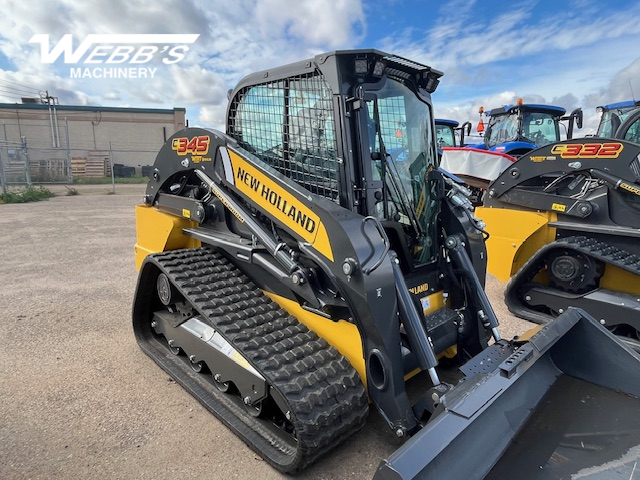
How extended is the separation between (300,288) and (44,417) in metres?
1.85

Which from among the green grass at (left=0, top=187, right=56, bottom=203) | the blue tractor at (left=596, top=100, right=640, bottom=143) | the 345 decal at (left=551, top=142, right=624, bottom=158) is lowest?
the green grass at (left=0, top=187, right=56, bottom=203)

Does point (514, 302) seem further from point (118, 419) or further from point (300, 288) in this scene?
point (118, 419)

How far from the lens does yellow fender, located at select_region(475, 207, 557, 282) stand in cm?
476

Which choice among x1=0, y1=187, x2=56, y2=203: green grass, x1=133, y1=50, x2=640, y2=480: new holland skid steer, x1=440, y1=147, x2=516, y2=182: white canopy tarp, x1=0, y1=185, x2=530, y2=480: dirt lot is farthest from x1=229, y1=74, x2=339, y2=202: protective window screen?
x1=0, y1=187, x2=56, y2=203: green grass

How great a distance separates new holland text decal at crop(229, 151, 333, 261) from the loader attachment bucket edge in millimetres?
1026

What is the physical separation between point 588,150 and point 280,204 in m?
3.57

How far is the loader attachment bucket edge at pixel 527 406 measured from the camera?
5.28 feet

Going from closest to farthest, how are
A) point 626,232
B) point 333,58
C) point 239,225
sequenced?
point 333,58
point 239,225
point 626,232

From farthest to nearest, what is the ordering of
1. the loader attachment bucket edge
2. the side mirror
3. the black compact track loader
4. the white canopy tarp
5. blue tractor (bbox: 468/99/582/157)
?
1. blue tractor (bbox: 468/99/582/157)
2. the white canopy tarp
3. the black compact track loader
4. the side mirror
5. the loader attachment bucket edge

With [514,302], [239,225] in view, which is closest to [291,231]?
[239,225]

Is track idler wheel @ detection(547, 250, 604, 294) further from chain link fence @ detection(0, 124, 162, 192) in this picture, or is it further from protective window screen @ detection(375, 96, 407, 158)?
chain link fence @ detection(0, 124, 162, 192)

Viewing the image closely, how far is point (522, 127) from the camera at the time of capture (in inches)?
367

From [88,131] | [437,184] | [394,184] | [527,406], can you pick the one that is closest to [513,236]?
[437,184]

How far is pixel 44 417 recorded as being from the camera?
274 centimetres
